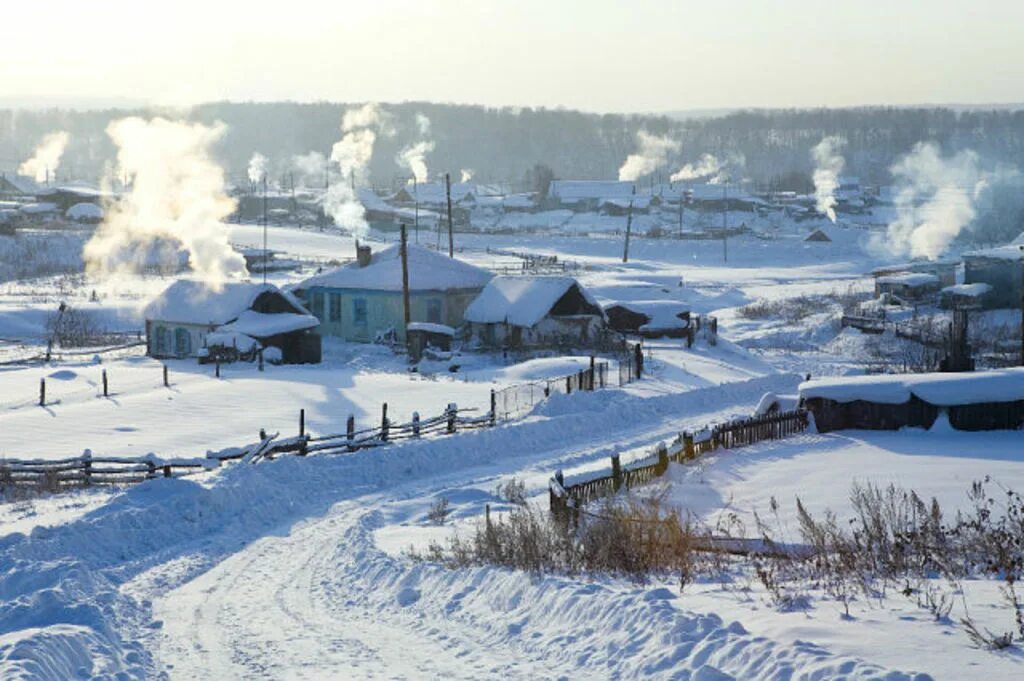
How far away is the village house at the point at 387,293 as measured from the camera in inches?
1865

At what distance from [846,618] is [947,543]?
3350mm

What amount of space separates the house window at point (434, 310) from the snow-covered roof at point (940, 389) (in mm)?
25241

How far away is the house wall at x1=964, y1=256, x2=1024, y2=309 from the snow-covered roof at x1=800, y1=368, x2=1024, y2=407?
3419 centimetres

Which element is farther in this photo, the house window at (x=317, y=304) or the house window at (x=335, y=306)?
the house window at (x=317, y=304)

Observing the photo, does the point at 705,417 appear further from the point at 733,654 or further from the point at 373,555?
the point at 733,654

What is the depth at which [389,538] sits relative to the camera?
16.2 meters

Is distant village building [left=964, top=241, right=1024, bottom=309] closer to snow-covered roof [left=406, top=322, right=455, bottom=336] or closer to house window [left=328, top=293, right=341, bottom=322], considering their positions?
snow-covered roof [left=406, top=322, right=455, bottom=336]

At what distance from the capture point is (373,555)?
47.3 ft

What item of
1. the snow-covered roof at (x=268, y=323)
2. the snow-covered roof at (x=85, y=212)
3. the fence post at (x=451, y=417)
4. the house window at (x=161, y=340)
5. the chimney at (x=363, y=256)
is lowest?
the house window at (x=161, y=340)

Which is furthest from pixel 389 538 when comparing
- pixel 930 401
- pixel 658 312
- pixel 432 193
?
pixel 432 193

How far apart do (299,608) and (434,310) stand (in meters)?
35.4

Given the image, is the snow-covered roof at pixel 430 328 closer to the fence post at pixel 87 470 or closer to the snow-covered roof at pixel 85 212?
the fence post at pixel 87 470

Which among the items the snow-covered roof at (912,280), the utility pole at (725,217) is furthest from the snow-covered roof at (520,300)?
the utility pole at (725,217)

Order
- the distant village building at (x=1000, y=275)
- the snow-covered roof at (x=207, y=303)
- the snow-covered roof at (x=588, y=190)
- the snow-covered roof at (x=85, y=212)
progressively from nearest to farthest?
the snow-covered roof at (x=207, y=303), the distant village building at (x=1000, y=275), the snow-covered roof at (x=85, y=212), the snow-covered roof at (x=588, y=190)
